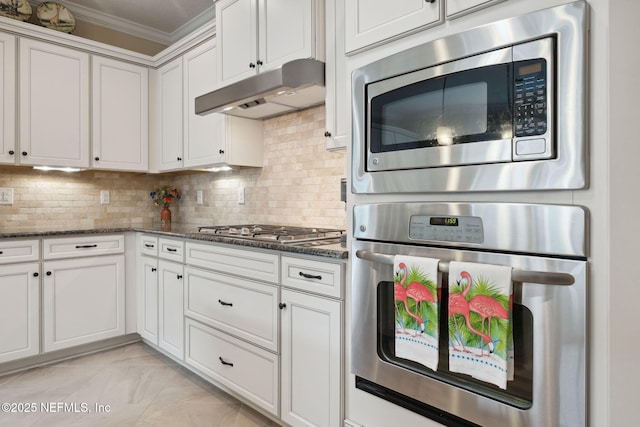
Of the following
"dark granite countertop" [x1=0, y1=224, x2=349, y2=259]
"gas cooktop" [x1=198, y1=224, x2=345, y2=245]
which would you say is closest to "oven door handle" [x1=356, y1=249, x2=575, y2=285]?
"dark granite countertop" [x1=0, y1=224, x2=349, y2=259]

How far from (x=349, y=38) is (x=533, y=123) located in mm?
808

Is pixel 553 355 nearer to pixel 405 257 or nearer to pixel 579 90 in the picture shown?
pixel 405 257

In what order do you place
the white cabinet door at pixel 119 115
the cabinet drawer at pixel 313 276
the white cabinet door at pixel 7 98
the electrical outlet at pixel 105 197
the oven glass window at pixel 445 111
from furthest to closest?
1. the electrical outlet at pixel 105 197
2. the white cabinet door at pixel 119 115
3. the white cabinet door at pixel 7 98
4. the cabinet drawer at pixel 313 276
5. the oven glass window at pixel 445 111

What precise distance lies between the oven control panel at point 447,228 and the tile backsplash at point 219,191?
1.09 m

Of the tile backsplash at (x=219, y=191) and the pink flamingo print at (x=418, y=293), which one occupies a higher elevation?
the tile backsplash at (x=219, y=191)

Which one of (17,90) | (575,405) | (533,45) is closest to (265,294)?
(575,405)

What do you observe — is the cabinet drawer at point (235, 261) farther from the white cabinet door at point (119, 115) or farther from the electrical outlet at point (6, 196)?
the electrical outlet at point (6, 196)

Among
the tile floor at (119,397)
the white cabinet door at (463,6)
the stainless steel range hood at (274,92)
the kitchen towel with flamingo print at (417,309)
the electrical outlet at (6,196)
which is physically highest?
the stainless steel range hood at (274,92)

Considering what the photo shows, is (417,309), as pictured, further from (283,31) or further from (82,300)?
(82,300)

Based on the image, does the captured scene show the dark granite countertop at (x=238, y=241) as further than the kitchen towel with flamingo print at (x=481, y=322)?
Yes

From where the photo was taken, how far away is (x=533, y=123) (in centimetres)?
100

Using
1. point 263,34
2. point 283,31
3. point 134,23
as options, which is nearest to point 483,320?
point 283,31

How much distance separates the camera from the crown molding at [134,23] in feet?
10.5

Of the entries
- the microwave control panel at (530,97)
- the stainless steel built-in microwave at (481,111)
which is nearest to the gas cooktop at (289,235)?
the stainless steel built-in microwave at (481,111)
